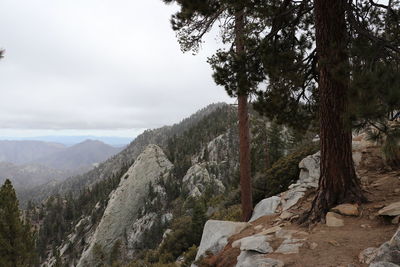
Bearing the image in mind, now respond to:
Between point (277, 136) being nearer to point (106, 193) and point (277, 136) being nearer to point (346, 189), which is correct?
point (346, 189)

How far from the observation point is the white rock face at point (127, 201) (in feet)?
203

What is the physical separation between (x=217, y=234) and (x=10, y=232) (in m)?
18.6

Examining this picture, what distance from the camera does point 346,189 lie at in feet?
Answer: 21.3

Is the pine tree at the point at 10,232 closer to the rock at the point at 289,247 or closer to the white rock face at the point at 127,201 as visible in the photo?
the rock at the point at 289,247

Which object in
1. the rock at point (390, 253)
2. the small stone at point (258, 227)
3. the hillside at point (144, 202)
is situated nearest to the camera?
the rock at point (390, 253)

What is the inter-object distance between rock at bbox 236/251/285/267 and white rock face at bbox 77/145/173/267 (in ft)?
191

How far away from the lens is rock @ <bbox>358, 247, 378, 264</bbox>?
14.5 feet

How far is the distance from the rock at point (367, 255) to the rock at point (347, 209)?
1.49m

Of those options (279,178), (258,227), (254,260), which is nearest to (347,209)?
(254,260)

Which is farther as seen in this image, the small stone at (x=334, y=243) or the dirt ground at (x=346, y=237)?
the small stone at (x=334, y=243)

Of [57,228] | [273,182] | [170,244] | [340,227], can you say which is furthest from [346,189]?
[57,228]

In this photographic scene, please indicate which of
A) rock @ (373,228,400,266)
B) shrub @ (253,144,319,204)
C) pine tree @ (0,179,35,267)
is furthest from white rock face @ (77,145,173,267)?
rock @ (373,228,400,266)

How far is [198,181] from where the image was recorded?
77688mm

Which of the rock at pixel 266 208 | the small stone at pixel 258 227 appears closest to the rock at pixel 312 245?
the small stone at pixel 258 227
